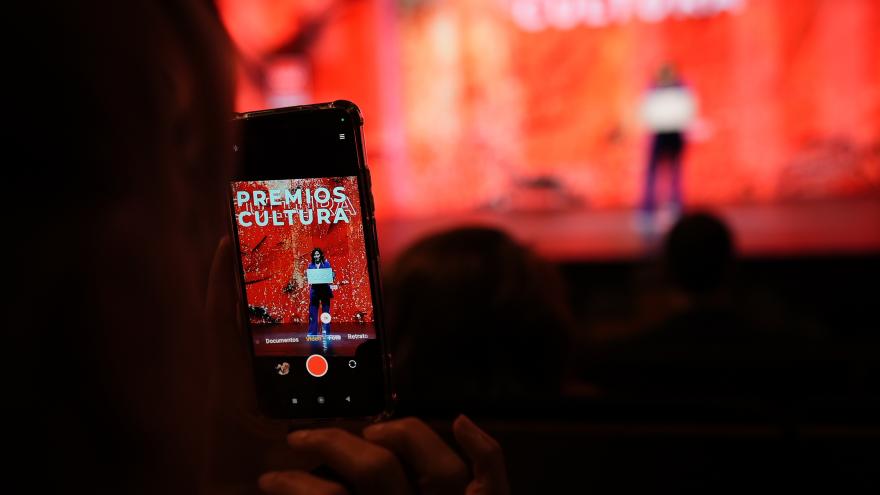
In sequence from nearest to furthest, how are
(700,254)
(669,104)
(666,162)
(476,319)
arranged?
1. (476,319)
2. (700,254)
3. (669,104)
4. (666,162)

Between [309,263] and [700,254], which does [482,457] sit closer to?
[309,263]

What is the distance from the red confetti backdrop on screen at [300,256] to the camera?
0.40 meters

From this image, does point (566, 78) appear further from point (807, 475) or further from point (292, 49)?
point (807, 475)

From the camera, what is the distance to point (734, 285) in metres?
1.83

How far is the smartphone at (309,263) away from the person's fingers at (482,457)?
0.25ft

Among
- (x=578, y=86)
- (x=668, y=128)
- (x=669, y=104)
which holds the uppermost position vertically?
(x=578, y=86)

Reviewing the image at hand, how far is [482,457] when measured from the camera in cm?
37

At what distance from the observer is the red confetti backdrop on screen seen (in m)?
0.40

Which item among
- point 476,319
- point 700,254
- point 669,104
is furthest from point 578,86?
point 476,319

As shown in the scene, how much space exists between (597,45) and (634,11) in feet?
1.11

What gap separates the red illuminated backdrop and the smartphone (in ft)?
15.3

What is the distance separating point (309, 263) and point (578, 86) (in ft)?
17.0

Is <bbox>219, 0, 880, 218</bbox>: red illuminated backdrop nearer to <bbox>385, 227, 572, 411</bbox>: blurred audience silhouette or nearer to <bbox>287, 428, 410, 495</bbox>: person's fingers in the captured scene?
<bbox>385, 227, 572, 411</bbox>: blurred audience silhouette

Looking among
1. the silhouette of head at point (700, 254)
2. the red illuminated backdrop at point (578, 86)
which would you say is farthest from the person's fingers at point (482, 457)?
the red illuminated backdrop at point (578, 86)
